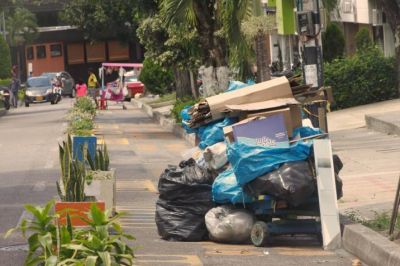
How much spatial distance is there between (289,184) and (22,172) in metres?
10.0

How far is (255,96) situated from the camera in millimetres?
12570

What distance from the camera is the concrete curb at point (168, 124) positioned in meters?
26.8

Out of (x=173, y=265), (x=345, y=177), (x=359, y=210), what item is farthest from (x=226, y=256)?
(x=345, y=177)

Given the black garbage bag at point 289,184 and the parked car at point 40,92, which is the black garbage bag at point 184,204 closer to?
the black garbage bag at point 289,184

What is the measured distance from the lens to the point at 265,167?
36.5 feet

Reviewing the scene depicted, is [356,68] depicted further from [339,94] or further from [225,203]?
[225,203]

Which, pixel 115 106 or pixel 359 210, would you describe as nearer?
pixel 359 210

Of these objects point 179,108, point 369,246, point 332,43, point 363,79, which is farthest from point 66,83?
point 369,246

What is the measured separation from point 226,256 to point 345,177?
19.2 ft

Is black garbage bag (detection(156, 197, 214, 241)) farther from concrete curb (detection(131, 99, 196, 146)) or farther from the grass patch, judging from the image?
the grass patch

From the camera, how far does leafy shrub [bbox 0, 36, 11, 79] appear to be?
67.4 m

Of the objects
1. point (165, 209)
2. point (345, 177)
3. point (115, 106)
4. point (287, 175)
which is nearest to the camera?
point (287, 175)

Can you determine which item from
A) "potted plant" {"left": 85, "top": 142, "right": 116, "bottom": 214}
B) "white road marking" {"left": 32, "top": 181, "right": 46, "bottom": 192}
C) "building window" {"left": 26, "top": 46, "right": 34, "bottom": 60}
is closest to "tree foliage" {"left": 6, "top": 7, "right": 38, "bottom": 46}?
"building window" {"left": 26, "top": 46, "right": 34, "bottom": 60}

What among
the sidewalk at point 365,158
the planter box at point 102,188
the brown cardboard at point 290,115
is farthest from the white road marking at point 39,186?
the brown cardboard at point 290,115
